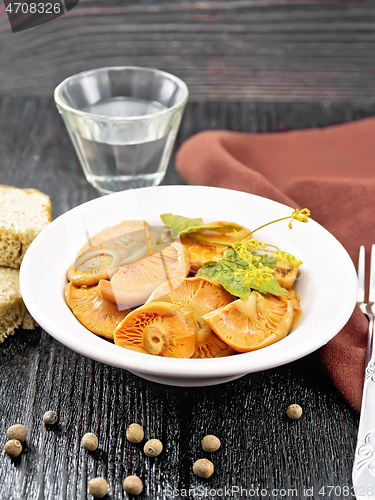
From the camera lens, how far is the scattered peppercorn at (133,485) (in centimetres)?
127

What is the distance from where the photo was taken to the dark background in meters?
1.35

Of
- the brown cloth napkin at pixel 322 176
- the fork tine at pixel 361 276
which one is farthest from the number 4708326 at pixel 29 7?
the fork tine at pixel 361 276

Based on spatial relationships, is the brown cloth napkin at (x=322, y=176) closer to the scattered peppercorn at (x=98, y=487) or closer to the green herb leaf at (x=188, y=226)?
the green herb leaf at (x=188, y=226)

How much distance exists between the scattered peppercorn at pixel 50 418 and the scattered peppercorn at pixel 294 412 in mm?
668

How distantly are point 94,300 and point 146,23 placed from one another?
2983 millimetres

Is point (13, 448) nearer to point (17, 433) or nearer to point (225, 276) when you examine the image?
point (17, 433)

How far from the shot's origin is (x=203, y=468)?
131cm

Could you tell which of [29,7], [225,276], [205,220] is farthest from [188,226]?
[29,7]

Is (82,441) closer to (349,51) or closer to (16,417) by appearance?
(16,417)

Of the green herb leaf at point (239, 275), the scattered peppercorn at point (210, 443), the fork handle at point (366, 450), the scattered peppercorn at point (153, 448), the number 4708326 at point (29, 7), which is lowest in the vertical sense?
the fork handle at point (366, 450)

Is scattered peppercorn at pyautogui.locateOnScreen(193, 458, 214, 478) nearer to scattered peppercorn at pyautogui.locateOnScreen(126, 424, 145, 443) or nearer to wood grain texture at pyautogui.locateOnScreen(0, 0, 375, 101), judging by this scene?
scattered peppercorn at pyautogui.locateOnScreen(126, 424, 145, 443)

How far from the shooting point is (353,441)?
55.9 inches

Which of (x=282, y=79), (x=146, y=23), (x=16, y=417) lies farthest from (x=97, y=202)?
(x=282, y=79)

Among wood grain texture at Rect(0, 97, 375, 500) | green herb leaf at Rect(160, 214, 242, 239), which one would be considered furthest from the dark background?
green herb leaf at Rect(160, 214, 242, 239)
